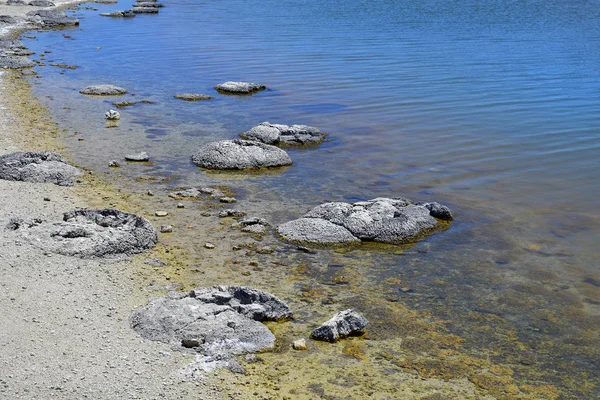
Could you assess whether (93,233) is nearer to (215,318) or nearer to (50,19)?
(215,318)

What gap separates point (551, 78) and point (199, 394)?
18.1 m

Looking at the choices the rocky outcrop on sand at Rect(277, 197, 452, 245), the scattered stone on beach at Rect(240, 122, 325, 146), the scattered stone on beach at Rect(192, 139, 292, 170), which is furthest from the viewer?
the scattered stone on beach at Rect(240, 122, 325, 146)

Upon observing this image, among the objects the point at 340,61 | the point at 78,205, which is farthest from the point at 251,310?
the point at 340,61

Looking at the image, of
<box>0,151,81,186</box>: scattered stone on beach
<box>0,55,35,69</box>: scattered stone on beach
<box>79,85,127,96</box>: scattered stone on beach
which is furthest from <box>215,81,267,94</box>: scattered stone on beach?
<box>0,151,81,186</box>: scattered stone on beach

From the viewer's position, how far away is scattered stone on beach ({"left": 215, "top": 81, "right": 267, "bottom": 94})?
19.5m

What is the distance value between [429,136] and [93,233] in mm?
8460

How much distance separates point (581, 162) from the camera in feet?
44.5

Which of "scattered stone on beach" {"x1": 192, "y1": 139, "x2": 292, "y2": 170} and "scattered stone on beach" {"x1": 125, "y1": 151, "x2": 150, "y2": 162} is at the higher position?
"scattered stone on beach" {"x1": 192, "y1": 139, "x2": 292, "y2": 170}

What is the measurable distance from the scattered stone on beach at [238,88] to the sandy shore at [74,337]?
36.0ft

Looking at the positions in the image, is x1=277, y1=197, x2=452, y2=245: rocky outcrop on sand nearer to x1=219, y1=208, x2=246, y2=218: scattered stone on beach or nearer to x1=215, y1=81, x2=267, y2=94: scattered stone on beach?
x1=219, y1=208, x2=246, y2=218: scattered stone on beach

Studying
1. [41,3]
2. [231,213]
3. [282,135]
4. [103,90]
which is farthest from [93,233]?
[41,3]

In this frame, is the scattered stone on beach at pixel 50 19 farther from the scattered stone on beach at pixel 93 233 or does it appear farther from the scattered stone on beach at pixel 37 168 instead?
the scattered stone on beach at pixel 93 233

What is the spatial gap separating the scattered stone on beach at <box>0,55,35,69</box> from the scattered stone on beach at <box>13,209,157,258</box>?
13943mm

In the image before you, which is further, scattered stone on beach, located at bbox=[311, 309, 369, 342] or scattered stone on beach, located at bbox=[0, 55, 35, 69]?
scattered stone on beach, located at bbox=[0, 55, 35, 69]
